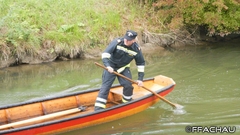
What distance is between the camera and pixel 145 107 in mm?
8430

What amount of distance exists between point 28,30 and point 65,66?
6.60 feet

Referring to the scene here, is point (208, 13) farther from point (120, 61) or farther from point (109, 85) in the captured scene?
point (109, 85)

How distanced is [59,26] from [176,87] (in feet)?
21.1

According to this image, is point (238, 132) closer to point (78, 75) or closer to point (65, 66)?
point (78, 75)

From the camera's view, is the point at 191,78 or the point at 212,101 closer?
the point at 212,101

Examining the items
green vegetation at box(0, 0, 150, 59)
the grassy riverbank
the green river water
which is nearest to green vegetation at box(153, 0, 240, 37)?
the green river water

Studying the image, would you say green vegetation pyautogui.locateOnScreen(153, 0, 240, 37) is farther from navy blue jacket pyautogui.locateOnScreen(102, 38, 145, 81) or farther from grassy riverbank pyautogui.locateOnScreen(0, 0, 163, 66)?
navy blue jacket pyautogui.locateOnScreen(102, 38, 145, 81)

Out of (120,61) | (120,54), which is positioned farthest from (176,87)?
(120,54)

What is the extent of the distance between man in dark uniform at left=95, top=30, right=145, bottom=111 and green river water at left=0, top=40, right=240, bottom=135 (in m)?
0.63

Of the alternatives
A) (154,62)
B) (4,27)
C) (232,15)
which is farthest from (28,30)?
(232,15)

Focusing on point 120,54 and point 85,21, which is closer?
point 120,54

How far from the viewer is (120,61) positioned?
782 centimetres

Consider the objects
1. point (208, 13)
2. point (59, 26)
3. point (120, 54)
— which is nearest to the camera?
point (120, 54)

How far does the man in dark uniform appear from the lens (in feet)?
24.7
